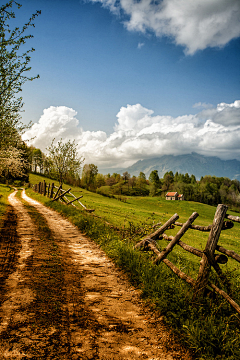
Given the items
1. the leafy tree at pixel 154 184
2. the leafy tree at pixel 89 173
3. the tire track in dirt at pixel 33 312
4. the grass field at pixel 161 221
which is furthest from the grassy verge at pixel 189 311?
the leafy tree at pixel 154 184

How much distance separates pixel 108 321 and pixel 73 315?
719 mm

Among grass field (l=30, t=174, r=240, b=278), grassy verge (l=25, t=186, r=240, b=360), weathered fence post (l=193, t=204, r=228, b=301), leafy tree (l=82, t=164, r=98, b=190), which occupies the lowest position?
grass field (l=30, t=174, r=240, b=278)

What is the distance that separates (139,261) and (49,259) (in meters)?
3.13

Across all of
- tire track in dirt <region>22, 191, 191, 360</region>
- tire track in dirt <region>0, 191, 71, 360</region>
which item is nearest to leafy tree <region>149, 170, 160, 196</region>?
tire track in dirt <region>22, 191, 191, 360</region>

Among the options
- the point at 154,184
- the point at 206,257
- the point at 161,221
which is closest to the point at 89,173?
the point at 154,184

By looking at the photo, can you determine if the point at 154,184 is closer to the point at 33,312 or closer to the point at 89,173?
the point at 89,173

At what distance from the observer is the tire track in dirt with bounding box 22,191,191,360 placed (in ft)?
10.7

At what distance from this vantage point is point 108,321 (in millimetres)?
3984

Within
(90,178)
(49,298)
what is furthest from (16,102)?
(90,178)

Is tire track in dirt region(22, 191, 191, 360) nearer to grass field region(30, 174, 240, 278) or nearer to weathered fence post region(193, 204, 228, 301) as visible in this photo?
weathered fence post region(193, 204, 228, 301)

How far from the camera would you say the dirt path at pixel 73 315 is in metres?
3.21

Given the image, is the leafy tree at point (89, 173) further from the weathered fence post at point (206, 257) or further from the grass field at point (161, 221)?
the weathered fence post at point (206, 257)

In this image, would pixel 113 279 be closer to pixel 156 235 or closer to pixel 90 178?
pixel 156 235

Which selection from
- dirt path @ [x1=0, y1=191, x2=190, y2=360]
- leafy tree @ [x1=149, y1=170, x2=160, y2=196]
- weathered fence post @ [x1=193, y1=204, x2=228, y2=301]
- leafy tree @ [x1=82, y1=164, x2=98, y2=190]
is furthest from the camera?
leafy tree @ [x1=149, y1=170, x2=160, y2=196]
